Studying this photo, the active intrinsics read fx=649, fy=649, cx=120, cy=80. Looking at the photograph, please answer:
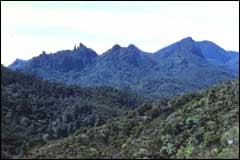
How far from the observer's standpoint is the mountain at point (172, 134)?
284 ft

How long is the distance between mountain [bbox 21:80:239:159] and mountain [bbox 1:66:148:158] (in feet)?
35.1

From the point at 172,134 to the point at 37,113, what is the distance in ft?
190

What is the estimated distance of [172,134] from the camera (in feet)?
330

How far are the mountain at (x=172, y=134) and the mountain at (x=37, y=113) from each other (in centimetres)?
1069

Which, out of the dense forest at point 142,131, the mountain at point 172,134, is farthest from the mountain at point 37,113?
the mountain at point 172,134

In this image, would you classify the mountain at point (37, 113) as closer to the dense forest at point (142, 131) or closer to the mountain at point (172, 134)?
the dense forest at point (142, 131)

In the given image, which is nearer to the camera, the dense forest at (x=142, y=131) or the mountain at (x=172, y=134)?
the mountain at (x=172, y=134)

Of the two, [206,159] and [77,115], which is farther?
[77,115]

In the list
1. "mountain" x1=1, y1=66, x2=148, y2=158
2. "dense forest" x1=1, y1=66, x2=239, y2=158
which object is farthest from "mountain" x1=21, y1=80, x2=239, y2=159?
"mountain" x1=1, y1=66, x2=148, y2=158

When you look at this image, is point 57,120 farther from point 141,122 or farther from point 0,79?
point 141,122

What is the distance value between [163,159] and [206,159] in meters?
8.33

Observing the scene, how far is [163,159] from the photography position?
83562 mm

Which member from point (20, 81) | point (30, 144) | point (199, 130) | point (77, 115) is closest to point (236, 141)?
point (199, 130)

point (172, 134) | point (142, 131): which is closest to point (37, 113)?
point (142, 131)
